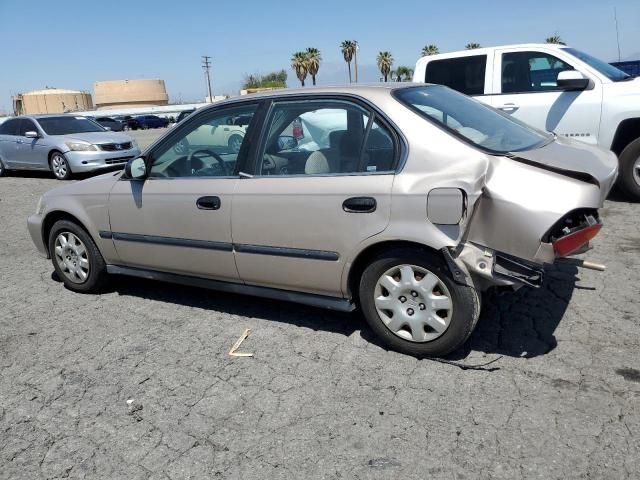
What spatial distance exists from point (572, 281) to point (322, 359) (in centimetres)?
228

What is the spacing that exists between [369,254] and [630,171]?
4.86 m

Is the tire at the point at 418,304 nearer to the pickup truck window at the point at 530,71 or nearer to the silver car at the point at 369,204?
the silver car at the point at 369,204

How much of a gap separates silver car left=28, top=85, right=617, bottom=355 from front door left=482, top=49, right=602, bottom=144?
10.3 feet

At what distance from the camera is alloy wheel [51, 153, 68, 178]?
12.8 m

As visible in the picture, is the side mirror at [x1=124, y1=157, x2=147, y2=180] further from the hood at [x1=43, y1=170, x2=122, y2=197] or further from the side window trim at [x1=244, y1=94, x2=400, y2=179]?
the side window trim at [x1=244, y1=94, x2=400, y2=179]

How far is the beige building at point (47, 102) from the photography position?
7994 centimetres

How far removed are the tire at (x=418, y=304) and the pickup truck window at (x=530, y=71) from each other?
16.2 ft

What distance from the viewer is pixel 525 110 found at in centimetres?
721

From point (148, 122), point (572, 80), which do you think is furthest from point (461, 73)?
point (148, 122)

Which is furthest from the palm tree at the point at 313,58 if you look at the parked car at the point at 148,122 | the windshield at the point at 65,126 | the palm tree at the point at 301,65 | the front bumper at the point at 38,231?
the front bumper at the point at 38,231

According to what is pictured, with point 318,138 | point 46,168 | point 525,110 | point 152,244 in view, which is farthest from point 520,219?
point 46,168

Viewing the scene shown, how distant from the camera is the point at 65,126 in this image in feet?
44.6

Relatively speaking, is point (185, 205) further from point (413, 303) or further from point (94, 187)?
point (413, 303)

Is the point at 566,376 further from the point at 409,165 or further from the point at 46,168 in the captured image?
the point at 46,168
